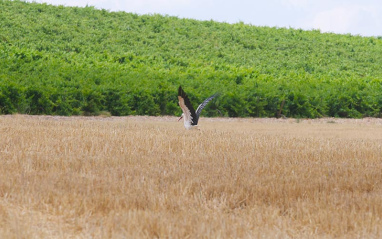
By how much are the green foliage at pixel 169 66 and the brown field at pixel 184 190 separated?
9913 mm

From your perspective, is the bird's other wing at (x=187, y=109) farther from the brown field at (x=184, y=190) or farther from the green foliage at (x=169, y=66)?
the green foliage at (x=169, y=66)

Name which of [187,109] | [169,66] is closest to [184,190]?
[187,109]

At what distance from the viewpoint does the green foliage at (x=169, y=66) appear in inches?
800

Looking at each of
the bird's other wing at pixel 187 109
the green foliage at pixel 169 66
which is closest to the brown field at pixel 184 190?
the bird's other wing at pixel 187 109

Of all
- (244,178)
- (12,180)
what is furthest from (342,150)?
(12,180)

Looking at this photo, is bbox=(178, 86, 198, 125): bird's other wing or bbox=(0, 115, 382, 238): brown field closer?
bbox=(0, 115, 382, 238): brown field

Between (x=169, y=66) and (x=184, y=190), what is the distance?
24593mm

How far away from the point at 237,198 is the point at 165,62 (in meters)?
26.0

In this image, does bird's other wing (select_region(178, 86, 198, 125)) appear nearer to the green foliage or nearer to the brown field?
the brown field

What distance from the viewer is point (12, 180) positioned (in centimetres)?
649

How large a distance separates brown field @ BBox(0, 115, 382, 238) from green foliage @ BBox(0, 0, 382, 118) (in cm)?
991

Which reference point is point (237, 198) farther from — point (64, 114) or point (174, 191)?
point (64, 114)

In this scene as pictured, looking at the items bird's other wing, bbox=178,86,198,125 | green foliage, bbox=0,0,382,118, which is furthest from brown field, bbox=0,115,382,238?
green foliage, bbox=0,0,382,118

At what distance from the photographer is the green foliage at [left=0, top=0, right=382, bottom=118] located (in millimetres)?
20328
